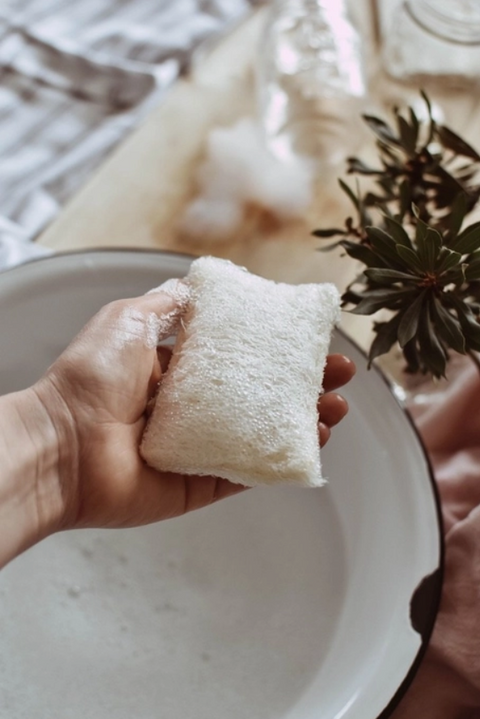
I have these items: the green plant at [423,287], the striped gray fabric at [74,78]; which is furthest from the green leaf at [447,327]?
the striped gray fabric at [74,78]

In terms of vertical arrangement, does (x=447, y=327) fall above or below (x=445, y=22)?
below

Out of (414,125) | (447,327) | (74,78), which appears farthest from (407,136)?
(74,78)

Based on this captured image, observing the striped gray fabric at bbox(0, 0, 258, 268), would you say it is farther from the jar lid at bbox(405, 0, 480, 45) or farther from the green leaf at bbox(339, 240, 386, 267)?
the green leaf at bbox(339, 240, 386, 267)

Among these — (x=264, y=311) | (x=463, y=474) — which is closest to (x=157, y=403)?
(x=264, y=311)

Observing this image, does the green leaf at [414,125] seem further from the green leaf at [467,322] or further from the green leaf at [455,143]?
the green leaf at [467,322]

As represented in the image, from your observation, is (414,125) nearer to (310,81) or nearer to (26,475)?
(310,81)

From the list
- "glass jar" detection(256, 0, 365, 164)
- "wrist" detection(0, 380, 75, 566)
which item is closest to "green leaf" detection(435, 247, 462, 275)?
"wrist" detection(0, 380, 75, 566)
